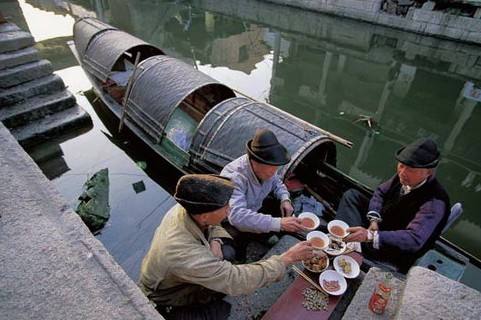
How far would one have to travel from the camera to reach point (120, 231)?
560cm

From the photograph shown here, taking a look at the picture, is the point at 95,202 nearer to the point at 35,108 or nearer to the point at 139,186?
the point at 139,186

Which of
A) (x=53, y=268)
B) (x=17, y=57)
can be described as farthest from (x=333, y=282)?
(x=17, y=57)

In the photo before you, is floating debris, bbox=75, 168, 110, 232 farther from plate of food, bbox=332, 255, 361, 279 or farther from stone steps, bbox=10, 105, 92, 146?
plate of food, bbox=332, 255, 361, 279

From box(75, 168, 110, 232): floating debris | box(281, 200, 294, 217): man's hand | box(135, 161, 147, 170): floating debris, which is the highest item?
box(281, 200, 294, 217): man's hand

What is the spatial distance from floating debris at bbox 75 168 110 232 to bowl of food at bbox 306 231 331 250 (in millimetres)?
4183

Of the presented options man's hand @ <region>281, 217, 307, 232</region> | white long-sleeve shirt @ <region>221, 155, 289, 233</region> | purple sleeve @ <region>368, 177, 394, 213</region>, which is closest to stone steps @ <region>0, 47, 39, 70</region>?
white long-sleeve shirt @ <region>221, 155, 289, 233</region>

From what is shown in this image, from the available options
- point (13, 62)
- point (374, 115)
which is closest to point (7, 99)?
point (13, 62)

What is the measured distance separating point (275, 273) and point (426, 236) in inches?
78.7

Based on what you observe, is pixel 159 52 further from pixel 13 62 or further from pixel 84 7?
pixel 84 7

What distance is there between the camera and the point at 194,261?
2.39 meters

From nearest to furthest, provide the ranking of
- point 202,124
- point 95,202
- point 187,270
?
1. point 187,270
2. point 202,124
3. point 95,202

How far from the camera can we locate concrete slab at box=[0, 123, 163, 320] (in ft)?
6.72

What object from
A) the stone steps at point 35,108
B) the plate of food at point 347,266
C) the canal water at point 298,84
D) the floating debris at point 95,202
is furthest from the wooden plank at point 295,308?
the stone steps at point 35,108

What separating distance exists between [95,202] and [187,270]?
164 inches
